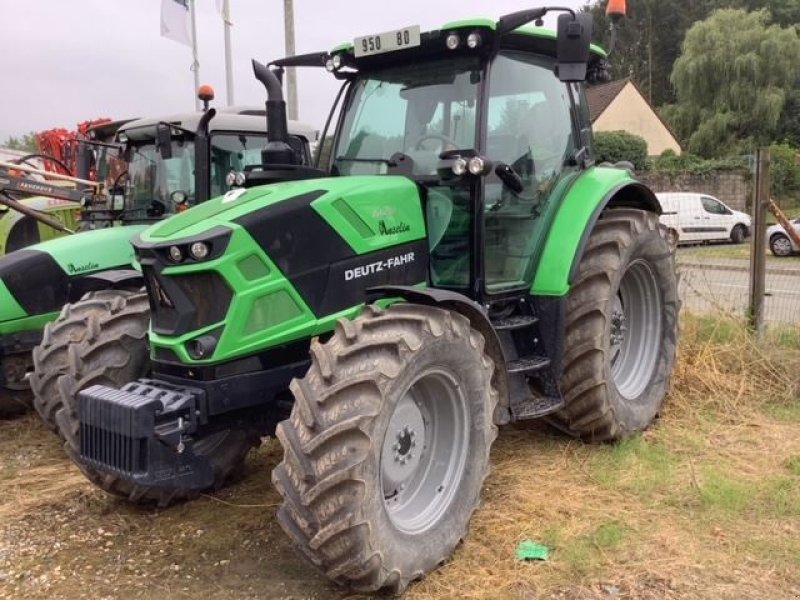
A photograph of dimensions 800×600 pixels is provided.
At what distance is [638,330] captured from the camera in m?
5.49

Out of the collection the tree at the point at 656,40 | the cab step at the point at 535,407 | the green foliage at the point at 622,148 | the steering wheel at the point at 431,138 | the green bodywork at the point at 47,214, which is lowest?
the cab step at the point at 535,407

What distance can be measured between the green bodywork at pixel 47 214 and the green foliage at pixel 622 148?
73.6ft

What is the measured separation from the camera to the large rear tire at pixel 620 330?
454 cm

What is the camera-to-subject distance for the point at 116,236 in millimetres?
5898

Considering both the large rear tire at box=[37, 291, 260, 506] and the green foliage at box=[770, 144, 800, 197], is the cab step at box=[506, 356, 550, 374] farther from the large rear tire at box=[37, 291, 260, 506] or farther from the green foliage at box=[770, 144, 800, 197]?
the green foliage at box=[770, 144, 800, 197]

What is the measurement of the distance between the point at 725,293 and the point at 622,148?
22485 mm

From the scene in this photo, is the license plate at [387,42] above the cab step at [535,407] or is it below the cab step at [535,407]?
above

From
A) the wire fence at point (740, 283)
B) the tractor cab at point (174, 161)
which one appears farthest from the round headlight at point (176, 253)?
the wire fence at point (740, 283)

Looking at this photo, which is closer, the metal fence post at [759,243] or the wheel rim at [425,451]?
the wheel rim at [425,451]

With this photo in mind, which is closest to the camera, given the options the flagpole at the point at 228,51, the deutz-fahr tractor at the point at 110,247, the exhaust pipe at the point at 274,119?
the exhaust pipe at the point at 274,119

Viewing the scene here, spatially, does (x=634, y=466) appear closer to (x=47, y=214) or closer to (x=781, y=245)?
(x=47, y=214)

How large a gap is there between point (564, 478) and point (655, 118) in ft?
121

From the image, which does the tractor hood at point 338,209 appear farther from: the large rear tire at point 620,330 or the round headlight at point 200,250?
the large rear tire at point 620,330

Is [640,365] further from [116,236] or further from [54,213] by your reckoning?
[54,213]
